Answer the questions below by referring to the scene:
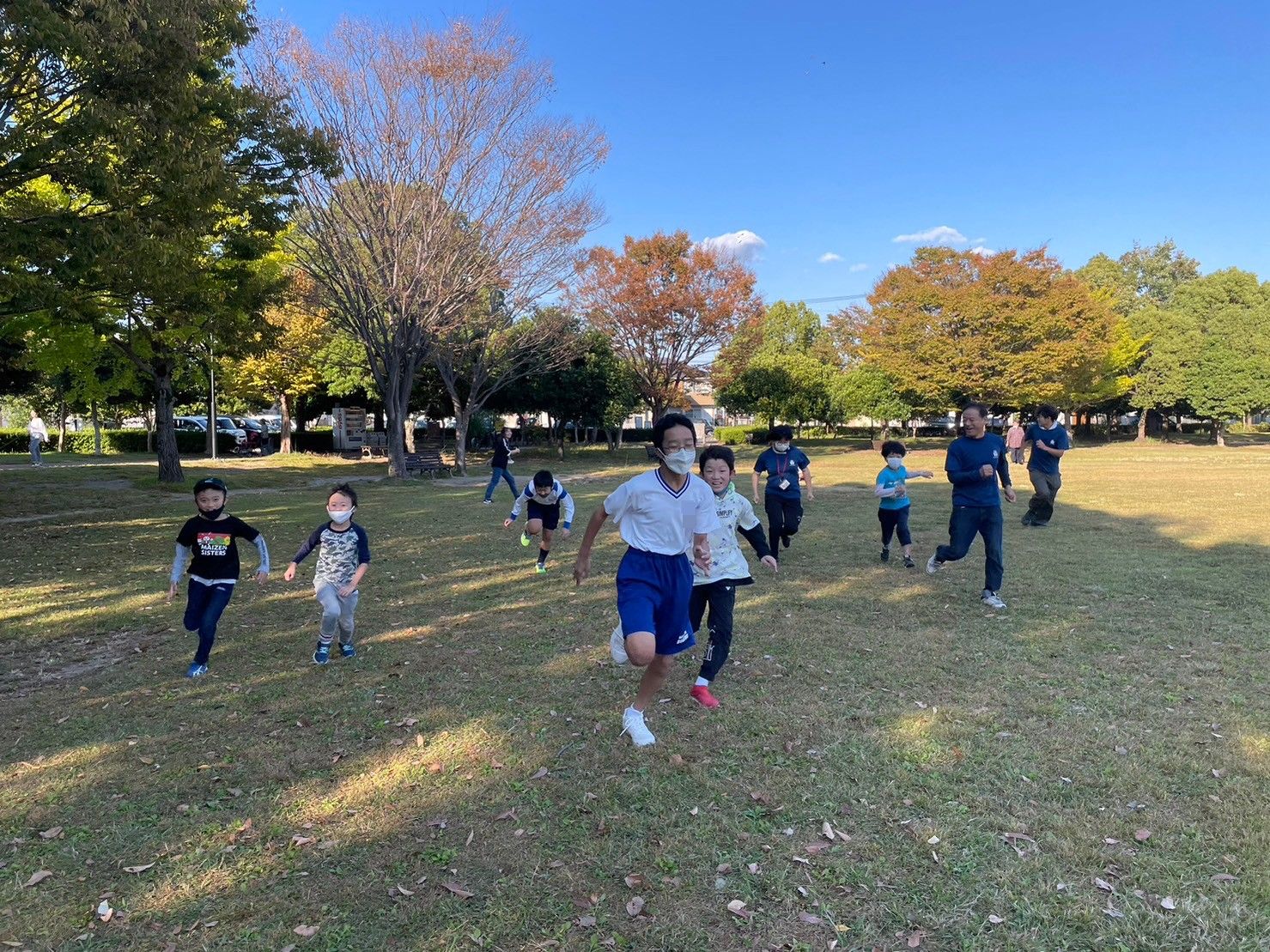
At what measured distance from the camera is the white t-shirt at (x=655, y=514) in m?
4.04

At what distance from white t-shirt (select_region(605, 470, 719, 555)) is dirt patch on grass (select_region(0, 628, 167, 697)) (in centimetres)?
434

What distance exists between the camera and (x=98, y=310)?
46.3ft

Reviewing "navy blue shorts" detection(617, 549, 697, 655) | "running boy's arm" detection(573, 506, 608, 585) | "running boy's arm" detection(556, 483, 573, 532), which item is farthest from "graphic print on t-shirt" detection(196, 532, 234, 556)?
"running boy's arm" detection(556, 483, 573, 532)

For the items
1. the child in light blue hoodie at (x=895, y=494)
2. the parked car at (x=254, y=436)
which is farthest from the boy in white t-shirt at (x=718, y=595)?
the parked car at (x=254, y=436)

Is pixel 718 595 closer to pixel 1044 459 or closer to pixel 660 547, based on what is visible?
pixel 660 547

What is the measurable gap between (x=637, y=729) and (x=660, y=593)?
2.62ft

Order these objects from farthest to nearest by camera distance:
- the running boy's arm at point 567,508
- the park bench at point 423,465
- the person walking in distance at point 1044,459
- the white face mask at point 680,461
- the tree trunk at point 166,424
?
the park bench at point 423,465 → the tree trunk at point 166,424 → the person walking in distance at point 1044,459 → the running boy's arm at point 567,508 → the white face mask at point 680,461

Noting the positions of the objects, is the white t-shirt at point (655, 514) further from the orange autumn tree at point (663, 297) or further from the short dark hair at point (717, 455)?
the orange autumn tree at point (663, 297)

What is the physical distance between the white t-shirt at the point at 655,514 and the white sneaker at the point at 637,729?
954mm

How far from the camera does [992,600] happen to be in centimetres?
702

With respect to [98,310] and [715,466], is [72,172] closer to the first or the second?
[98,310]

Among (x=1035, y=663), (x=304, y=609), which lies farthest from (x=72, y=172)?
(x=1035, y=663)

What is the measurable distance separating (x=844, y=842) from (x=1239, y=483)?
72.8ft

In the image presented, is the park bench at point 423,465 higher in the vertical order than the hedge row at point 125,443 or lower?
lower
